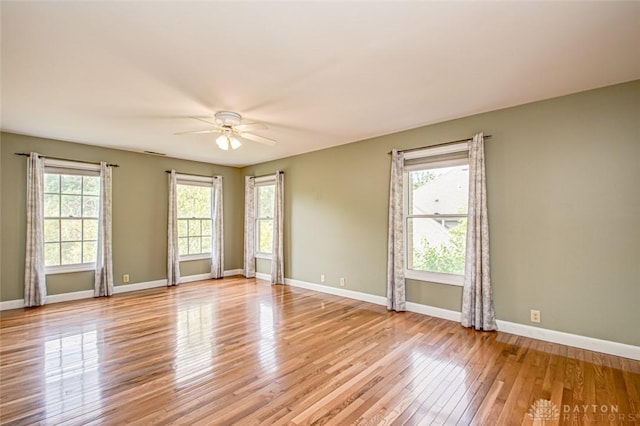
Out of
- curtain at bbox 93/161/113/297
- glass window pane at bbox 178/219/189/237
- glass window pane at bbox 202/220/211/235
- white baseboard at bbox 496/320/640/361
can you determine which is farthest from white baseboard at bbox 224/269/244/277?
white baseboard at bbox 496/320/640/361

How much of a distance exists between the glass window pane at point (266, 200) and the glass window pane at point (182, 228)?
1.59 m

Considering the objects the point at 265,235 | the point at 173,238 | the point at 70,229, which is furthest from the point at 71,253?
the point at 265,235

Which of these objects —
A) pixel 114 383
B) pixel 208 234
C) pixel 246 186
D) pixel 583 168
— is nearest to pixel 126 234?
pixel 208 234

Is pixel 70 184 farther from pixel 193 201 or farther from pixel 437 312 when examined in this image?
pixel 437 312

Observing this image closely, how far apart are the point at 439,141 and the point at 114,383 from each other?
4432 mm

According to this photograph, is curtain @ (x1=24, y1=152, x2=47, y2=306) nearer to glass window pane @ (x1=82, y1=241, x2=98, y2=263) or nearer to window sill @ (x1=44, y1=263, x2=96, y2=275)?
window sill @ (x1=44, y1=263, x2=96, y2=275)

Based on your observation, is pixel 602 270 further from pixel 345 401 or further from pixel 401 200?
pixel 345 401

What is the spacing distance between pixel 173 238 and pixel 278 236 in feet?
6.92

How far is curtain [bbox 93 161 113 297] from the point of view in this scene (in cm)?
542

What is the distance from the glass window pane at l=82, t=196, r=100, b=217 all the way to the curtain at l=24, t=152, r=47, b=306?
60 cm

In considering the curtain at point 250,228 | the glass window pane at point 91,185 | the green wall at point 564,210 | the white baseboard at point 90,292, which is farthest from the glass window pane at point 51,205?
the green wall at point 564,210

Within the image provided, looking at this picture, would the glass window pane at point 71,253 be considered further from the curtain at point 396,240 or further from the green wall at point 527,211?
the curtain at point 396,240

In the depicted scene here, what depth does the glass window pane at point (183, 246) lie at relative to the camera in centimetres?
661

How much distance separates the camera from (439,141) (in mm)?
4270
